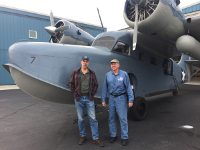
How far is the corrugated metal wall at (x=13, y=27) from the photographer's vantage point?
15.8 metres

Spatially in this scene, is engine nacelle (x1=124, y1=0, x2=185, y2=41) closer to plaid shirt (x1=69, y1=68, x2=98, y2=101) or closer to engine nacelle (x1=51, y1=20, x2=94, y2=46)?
plaid shirt (x1=69, y1=68, x2=98, y2=101)

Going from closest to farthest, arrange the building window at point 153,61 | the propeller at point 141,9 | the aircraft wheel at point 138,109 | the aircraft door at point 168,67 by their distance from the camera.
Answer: the propeller at point 141,9 → the aircraft wheel at point 138,109 → the building window at point 153,61 → the aircraft door at point 168,67

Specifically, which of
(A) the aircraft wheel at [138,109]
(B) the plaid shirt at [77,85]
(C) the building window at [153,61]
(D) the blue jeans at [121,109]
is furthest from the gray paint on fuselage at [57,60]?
(C) the building window at [153,61]

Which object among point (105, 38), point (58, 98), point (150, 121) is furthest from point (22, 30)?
point (150, 121)

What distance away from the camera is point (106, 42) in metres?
4.86

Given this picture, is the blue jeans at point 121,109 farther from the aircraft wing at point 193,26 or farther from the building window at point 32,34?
the building window at point 32,34

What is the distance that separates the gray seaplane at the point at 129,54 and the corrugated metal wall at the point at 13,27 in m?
15.3

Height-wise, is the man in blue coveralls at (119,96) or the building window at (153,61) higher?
the building window at (153,61)

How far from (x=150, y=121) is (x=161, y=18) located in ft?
10.5

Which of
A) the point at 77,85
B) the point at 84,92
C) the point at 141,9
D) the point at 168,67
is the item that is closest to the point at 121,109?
the point at 84,92

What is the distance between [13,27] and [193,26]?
59.2ft

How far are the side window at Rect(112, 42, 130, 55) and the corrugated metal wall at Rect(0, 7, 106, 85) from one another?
15132 mm

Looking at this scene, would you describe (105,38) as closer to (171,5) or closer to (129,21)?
(129,21)

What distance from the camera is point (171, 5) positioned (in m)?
4.14
